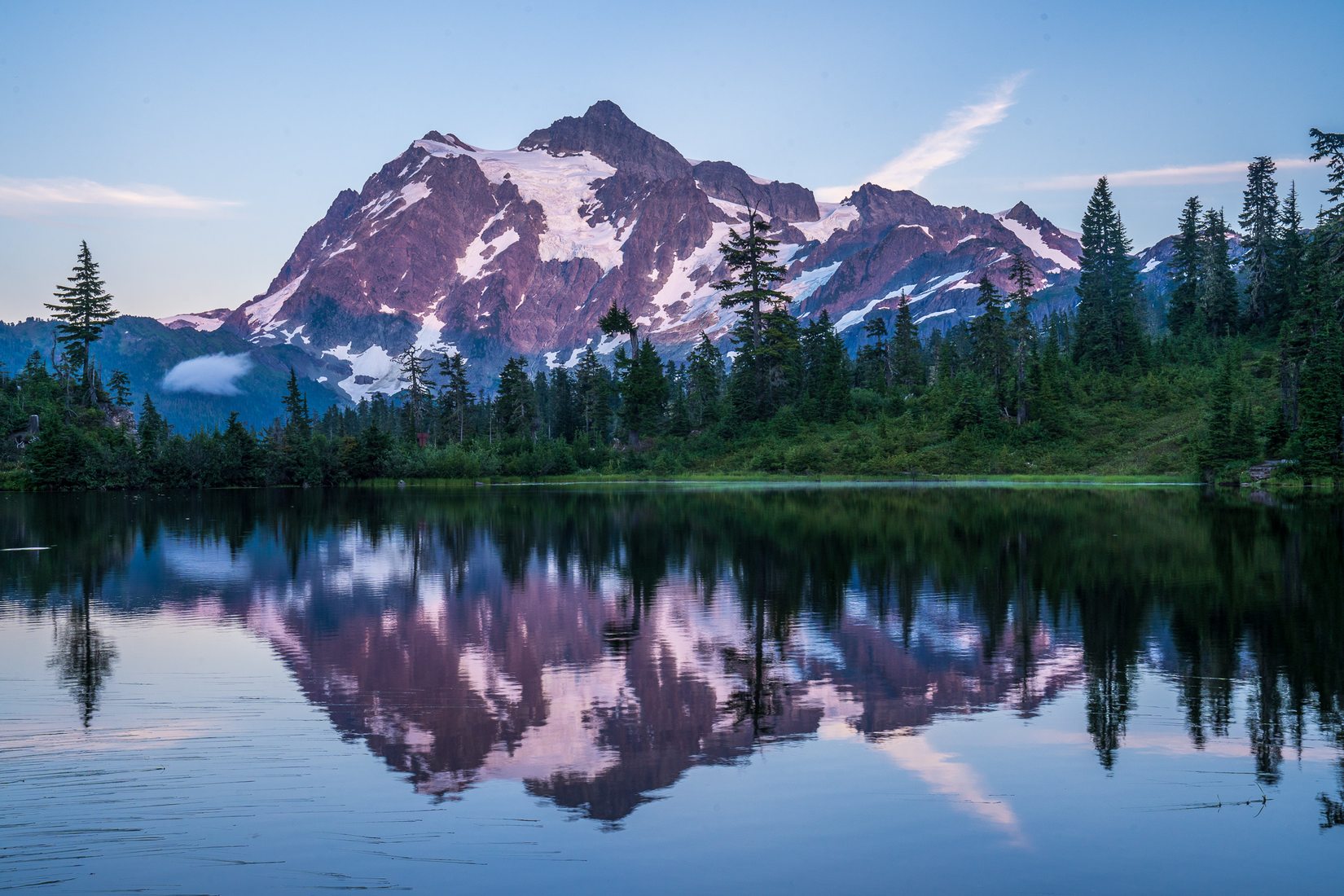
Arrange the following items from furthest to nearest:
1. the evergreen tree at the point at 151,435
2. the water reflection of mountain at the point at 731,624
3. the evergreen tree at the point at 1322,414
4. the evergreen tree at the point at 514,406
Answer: the evergreen tree at the point at 514,406
the evergreen tree at the point at 151,435
the evergreen tree at the point at 1322,414
the water reflection of mountain at the point at 731,624

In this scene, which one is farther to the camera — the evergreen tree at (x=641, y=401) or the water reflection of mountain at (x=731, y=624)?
the evergreen tree at (x=641, y=401)

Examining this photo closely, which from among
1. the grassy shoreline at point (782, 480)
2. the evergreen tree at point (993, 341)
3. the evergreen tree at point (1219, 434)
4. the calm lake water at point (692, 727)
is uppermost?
the evergreen tree at point (993, 341)

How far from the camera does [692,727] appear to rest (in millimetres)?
12062

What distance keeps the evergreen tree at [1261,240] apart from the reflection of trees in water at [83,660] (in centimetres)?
9897

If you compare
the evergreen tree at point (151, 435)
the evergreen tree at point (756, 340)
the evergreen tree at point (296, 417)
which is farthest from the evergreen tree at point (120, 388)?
the evergreen tree at point (756, 340)

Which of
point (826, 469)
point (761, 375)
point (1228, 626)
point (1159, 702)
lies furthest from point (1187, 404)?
point (1159, 702)

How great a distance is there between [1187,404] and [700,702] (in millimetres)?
75547

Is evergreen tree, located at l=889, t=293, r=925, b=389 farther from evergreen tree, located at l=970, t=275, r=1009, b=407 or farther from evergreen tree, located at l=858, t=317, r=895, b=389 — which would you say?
evergreen tree, located at l=970, t=275, r=1009, b=407

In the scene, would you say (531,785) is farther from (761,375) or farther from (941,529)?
(761,375)

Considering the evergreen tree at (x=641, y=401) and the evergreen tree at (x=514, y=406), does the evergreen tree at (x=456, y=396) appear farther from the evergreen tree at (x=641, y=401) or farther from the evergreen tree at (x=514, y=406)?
the evergreen tree at (x=641, y=401)

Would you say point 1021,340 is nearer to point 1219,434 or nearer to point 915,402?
point 915,402

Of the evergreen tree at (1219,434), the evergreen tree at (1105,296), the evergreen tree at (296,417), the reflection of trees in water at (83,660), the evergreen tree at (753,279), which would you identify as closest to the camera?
the reflection of trees in water at (83,660)

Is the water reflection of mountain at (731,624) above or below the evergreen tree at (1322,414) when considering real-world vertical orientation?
below

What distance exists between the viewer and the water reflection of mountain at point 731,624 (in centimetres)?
1190
